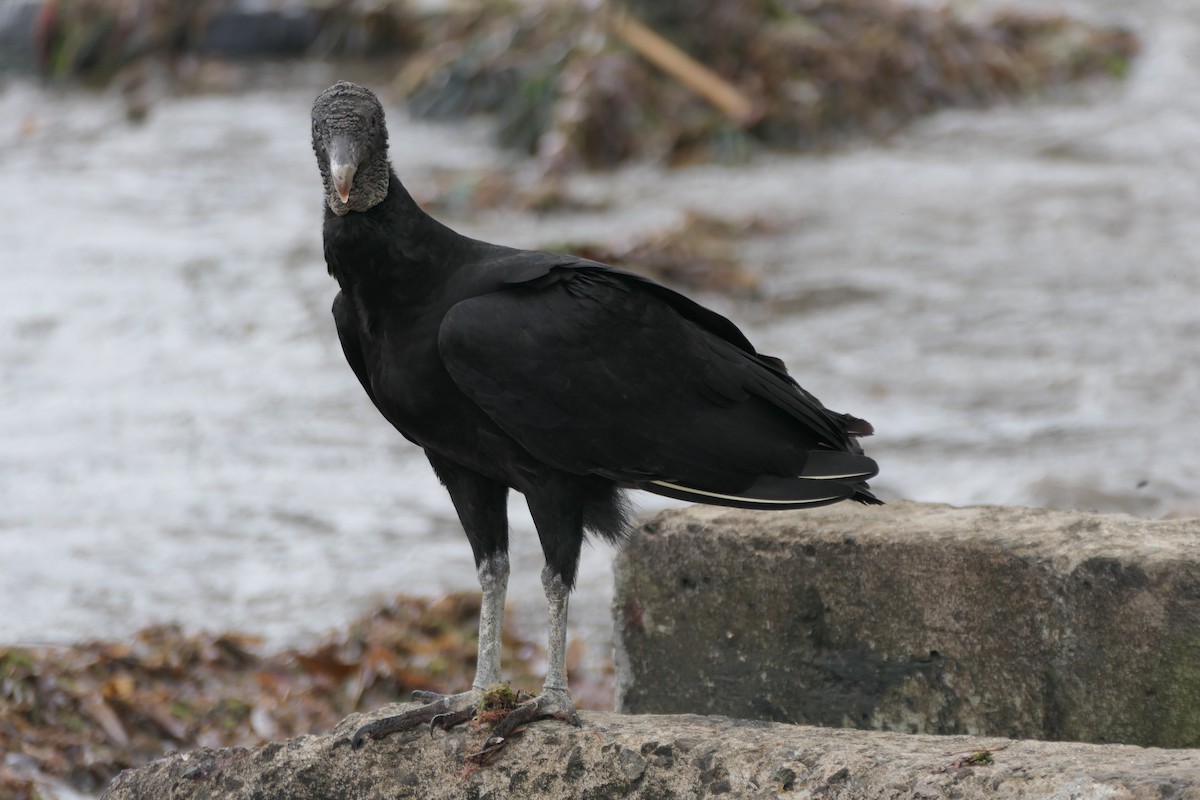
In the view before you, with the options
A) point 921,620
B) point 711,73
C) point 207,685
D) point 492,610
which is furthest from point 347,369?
point 711,73

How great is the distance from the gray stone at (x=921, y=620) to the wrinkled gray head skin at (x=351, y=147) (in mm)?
1112

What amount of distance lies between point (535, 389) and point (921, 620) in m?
1.04

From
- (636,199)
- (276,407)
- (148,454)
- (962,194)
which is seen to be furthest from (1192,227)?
(148,454)

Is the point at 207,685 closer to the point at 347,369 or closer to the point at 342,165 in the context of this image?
the point at 342,165

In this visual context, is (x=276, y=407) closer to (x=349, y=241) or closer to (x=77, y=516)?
(x=77, y=516)

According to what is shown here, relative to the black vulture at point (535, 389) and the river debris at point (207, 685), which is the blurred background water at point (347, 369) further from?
the black vulture at point (535, 389)

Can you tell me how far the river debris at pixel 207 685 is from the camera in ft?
14.0

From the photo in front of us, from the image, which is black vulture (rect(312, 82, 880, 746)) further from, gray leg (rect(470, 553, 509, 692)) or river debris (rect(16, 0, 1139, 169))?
river debris (rect(16, 0, 1139, 169))

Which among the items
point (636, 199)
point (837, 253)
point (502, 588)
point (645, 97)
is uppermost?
point (645, 97)

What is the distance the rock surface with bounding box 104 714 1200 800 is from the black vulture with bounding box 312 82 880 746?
0.25 ft

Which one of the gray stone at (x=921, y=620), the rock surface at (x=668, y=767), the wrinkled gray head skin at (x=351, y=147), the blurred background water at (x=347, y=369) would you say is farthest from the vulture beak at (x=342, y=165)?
the blurred background water at (x=347, y=369)

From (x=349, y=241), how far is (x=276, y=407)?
472cm

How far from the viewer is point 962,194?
10742 mm

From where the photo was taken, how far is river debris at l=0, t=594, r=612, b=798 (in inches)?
168
